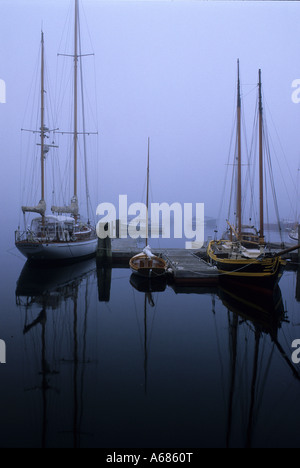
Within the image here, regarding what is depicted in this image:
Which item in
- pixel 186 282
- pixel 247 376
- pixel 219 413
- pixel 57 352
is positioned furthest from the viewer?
pixel 186 282

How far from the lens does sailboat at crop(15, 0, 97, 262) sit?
2522 centimetres

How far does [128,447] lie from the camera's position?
19.7ft

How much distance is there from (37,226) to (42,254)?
12.2ft

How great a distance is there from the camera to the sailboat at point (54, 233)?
993 inches

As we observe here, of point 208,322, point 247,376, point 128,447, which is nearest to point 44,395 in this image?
point 128,447

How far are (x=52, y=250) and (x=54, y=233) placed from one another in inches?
95.4

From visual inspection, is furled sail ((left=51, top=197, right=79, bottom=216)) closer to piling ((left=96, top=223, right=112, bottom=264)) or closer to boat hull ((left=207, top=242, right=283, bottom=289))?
piling ((left=96, top=223, right=112, bottom=264))

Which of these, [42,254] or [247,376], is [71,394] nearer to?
[247,376]

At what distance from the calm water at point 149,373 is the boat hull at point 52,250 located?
804 centimetres

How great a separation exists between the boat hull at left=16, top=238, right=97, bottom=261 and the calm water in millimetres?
8037

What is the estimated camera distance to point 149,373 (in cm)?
898

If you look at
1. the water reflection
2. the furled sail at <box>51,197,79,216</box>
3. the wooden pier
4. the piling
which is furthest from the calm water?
the furled sail at <box>51,197,79,216</box>

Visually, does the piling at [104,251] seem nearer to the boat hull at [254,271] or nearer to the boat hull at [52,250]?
the boat hull at [52,250]

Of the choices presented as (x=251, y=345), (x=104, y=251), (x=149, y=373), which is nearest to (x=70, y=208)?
(x=104, y=251)
